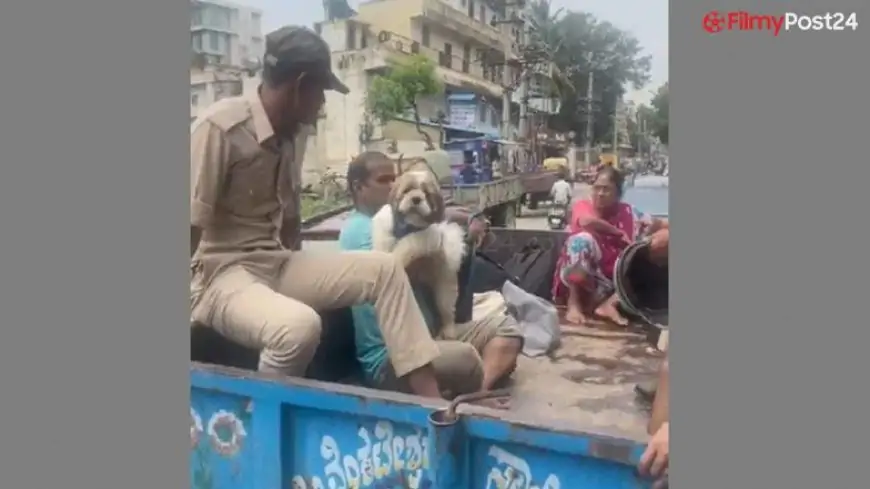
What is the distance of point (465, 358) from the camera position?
9.76 feet

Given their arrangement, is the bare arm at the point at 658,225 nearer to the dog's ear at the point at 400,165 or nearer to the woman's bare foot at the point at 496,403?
the woman's bare foot at the point at 496,403

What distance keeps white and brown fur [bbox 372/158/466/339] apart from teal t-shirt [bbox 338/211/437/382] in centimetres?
4

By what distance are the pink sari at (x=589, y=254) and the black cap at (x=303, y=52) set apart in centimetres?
79

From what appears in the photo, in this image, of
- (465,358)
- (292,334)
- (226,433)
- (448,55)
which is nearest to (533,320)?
(465,358)

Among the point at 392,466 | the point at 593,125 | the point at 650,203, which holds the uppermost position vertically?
the point at 593,125

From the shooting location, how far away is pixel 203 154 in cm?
318

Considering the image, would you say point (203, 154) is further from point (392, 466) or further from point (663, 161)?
point (663, 161)

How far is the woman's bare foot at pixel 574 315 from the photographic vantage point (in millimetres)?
3055

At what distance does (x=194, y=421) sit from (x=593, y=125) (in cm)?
147

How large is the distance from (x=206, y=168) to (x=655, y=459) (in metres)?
1.61

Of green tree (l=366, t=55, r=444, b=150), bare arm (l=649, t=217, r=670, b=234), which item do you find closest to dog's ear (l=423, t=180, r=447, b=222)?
green tree (l=366, t=55, r=444, b=150)

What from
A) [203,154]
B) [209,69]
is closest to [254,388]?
[203,154]

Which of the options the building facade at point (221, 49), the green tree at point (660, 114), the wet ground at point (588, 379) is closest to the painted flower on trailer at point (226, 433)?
the wet ground at point (588, 379)

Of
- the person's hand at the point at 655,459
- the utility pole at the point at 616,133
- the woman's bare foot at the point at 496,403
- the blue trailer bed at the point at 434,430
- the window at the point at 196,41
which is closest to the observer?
the person's hand at the point at 655,459
